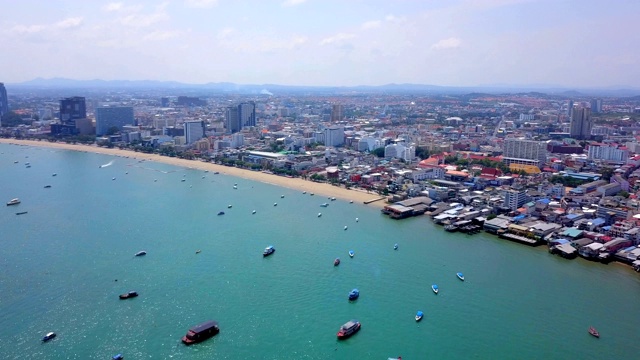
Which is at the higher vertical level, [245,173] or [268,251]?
[245,173]

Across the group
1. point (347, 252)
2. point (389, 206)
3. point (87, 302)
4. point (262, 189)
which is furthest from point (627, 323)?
point (262, 189)

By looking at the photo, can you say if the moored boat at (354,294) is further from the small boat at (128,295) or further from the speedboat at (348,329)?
the small boat at (128,295)

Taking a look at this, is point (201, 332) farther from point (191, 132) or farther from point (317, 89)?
point (317, 89)

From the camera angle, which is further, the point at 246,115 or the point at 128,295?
the point at 246,115

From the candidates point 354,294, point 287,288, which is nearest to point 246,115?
point 287,288

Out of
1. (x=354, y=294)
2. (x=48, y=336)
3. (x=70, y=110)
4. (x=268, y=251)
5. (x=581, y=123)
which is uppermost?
(x=70, y=110)

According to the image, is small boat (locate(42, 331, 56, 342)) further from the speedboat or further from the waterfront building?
the waterfront building
